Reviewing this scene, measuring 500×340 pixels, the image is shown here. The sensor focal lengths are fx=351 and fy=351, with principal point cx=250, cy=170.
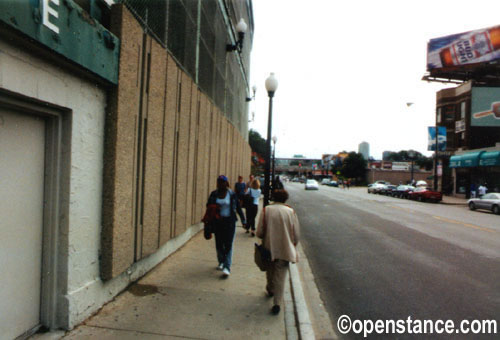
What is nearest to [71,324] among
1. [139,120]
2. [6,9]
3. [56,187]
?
[56,187]

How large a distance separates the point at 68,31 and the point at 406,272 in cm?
695

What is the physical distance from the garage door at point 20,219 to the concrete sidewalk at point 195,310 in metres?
0.41

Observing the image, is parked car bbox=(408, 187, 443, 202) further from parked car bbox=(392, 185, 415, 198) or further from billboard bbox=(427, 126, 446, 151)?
billboard bbox=(427, 126, 446, 151)

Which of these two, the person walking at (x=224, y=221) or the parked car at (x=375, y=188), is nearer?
the person walking at (x=224, y=221)

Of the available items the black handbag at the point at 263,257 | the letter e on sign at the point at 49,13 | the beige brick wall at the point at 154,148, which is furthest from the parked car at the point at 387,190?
the letter e on sign at the point at 49,13

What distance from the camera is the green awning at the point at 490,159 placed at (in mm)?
31428

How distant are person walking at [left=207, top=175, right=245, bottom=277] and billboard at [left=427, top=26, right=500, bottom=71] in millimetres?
45674

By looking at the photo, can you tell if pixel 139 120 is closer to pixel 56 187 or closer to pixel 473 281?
pixel 56 187

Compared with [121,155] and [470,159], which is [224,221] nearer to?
[121,155]

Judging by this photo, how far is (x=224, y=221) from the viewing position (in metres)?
6.13

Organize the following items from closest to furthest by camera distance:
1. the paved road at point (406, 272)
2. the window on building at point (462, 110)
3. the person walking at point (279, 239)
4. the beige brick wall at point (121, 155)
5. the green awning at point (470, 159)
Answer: the beige brick wall at point (121, 155) → the person walking at point (279, 239) → the paved road at point (406, 272) → the green awning at point (470, 159) → the window on building at point (462, 110)

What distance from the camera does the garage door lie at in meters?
3.37

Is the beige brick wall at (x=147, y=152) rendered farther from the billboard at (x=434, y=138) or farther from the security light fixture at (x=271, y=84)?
the billboard at (x=434, y=138)

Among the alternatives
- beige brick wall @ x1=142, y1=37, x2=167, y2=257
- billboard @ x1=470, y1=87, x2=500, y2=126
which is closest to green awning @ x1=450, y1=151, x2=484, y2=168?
billboard @ x1=470, y1=87, x2=500, y2=126
